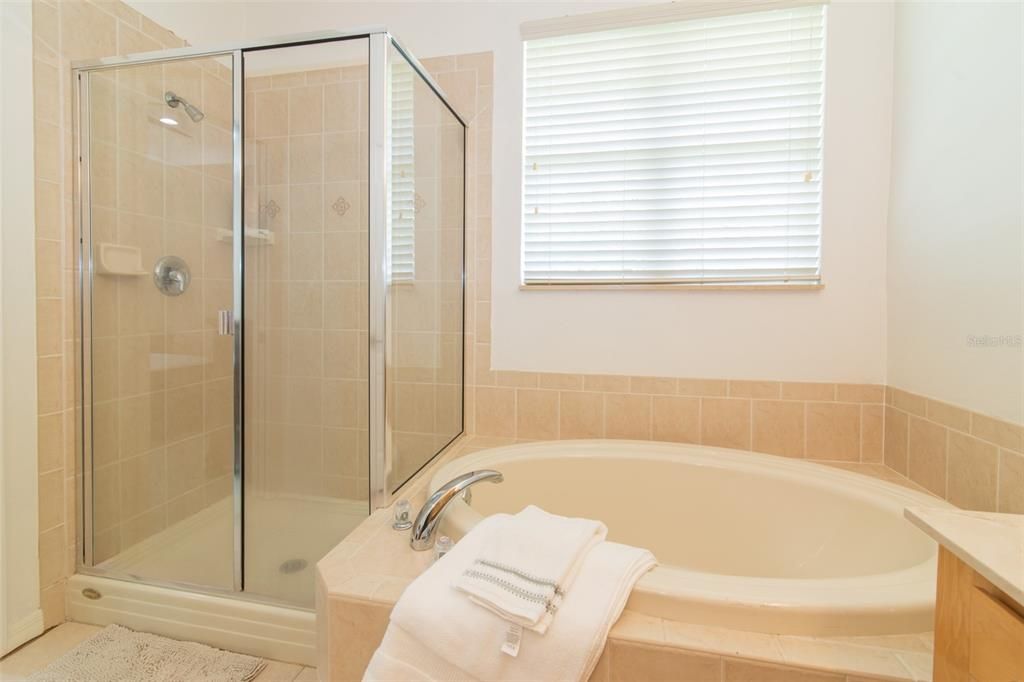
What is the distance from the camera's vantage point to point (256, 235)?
152 cm

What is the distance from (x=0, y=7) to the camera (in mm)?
1318

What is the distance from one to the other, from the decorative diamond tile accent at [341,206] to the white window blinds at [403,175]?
0.50 feet

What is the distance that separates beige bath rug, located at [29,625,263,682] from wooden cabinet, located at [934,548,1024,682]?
1513 mm

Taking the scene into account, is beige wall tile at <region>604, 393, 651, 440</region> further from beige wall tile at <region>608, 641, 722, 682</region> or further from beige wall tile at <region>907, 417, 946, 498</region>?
beige wall tile at <region>608, 641, 722, 682</region>

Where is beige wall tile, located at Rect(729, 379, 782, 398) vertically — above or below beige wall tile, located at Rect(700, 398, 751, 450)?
above

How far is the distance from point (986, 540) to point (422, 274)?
145cm

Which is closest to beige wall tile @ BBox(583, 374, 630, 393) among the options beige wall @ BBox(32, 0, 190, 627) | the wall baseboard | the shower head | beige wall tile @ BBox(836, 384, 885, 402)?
beige wall tile @ BBox(836, 384, 885, 402)

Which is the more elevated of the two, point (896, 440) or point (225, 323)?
point (225, 323)

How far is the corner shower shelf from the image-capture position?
1.51 m

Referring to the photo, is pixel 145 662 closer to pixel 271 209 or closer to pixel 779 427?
pixel 271 209

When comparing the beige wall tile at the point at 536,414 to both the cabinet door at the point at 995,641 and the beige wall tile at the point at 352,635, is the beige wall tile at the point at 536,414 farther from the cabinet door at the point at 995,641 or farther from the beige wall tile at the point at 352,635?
the cabinet door at the point at 995,641

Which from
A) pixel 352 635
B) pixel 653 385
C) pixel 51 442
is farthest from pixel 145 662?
pixel 653 385

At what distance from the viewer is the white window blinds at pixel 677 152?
1.70 meters

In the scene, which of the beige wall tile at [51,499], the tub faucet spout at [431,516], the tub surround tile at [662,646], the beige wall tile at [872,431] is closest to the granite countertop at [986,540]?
the tub surround tile at [662,646]
